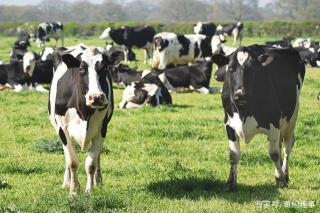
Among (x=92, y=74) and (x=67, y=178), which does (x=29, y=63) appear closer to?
(x=67, y=178)

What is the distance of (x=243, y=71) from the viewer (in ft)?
24.8

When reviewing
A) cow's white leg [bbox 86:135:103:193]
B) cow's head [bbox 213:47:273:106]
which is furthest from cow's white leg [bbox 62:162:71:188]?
cow's head [bbox 213:47:273:106]

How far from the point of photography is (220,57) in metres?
8.04

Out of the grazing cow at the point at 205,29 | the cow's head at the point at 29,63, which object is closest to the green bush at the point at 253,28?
the grazing cow at the point at 205,29

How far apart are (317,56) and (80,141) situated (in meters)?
23.6

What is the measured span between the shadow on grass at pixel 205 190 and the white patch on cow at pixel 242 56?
1.67 m

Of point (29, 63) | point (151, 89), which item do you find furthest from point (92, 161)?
point (29, 63)

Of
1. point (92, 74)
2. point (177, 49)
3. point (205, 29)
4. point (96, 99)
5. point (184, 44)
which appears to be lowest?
point (205, 29)

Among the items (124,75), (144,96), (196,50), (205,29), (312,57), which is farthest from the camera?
(205,29)

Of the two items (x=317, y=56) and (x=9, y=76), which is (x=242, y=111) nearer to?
(x=9, y=76)

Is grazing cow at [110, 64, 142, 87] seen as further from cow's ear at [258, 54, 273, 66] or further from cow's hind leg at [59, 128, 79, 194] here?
cow's hind leg at [59, 128, 79, 194]

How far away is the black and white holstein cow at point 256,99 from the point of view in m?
7.60

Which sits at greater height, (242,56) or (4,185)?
(242,56)

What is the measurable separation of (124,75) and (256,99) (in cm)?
1304
